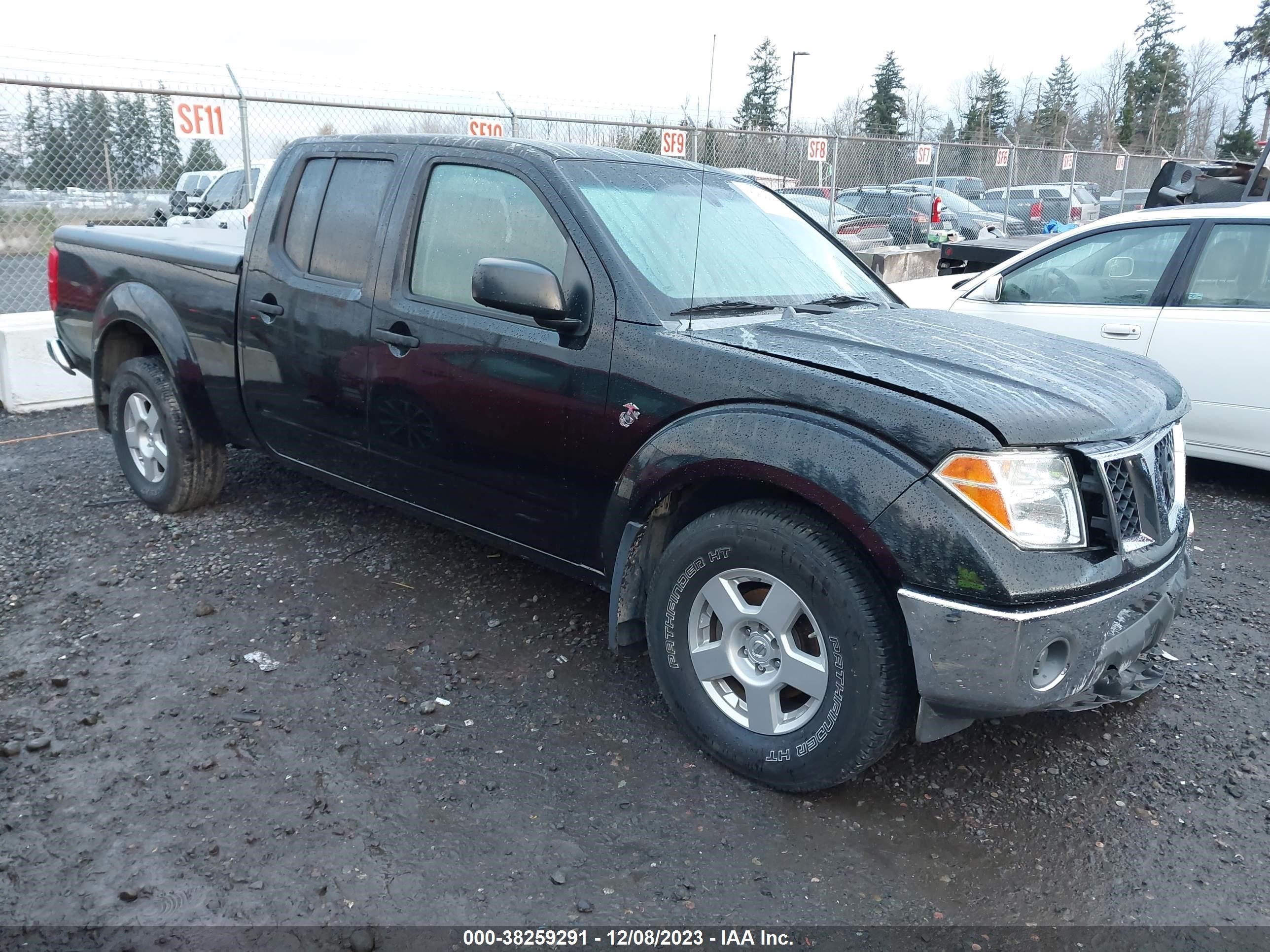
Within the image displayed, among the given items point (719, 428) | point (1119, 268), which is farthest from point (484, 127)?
point (719, 428)

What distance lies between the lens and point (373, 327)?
12.5 feet

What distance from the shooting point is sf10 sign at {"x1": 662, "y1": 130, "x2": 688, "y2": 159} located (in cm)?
1240

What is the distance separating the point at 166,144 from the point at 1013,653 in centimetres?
1035

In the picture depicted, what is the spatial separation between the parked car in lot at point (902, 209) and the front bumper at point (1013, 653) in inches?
558

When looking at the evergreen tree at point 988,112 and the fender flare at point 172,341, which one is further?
the evergreen tree at point 988,112

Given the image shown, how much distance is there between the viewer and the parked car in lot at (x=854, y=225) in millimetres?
14695

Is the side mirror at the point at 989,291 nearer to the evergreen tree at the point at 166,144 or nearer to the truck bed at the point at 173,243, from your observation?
the truck bed at the point at 173,243

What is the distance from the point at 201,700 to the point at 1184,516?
336cm

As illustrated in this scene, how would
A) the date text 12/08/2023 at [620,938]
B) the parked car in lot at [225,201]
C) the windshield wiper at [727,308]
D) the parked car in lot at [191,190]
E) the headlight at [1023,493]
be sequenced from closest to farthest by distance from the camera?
the date text 12/08/2023 at [620,938] < the headlight at [1023,493] < the windshield wiper at [727,308] < the parked car in lot at [191,190] < the parked car in lot at [225,201]

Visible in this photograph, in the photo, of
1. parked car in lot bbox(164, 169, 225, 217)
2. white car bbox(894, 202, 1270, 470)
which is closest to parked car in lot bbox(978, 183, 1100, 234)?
parked car in lot bbox(164, 169, 225, 217)

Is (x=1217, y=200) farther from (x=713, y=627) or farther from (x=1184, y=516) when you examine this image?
(x=713, y=627)

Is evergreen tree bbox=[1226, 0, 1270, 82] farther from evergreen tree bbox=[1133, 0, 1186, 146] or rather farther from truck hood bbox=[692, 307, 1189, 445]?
truck hood bbox=[692, 307, 1189, 445]

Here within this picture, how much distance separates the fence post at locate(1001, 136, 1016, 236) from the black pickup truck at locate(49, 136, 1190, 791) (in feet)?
50.9

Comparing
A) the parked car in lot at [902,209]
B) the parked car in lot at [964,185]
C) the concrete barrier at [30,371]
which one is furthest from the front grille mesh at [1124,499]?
the parked car in lot at [964,185]
